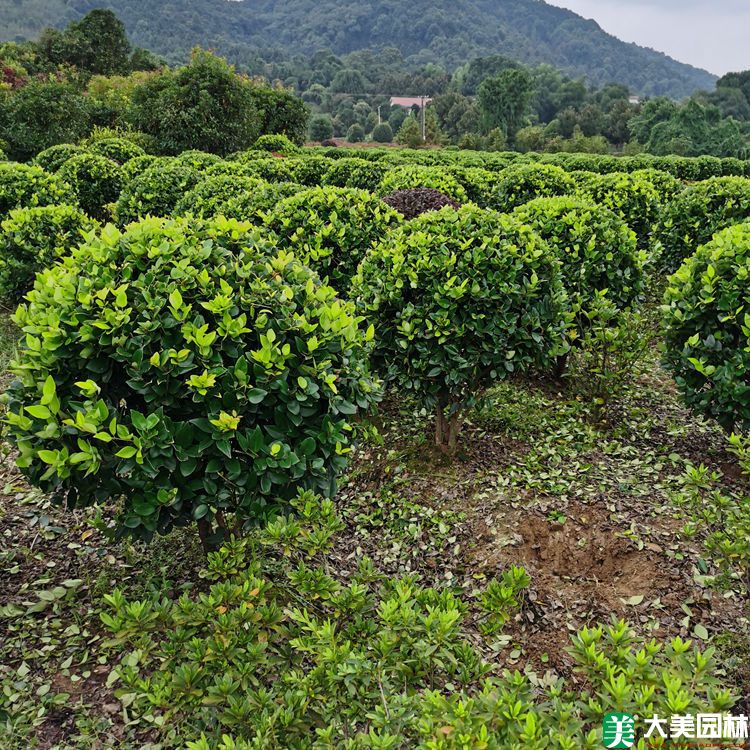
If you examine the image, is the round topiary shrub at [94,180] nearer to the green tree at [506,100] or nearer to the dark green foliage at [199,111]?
the dark green foliage at [199,111]

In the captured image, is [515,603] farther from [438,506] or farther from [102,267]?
[102,267]

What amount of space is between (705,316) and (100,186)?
1151 cm

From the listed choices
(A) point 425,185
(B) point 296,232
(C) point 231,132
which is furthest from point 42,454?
(C) point 231,132

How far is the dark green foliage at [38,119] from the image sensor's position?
20766mm

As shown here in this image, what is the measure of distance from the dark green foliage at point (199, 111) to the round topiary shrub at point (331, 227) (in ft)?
59.4

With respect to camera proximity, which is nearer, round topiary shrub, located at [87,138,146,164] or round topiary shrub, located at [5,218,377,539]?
round topiary shrub, located at [5,218,377,539]

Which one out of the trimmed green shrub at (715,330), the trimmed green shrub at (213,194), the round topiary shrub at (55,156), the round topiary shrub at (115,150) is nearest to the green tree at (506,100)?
the round topiary shrub at (115,150)

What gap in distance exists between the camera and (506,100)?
63312 millimetres

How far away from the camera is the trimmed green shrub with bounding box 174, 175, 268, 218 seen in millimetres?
6926

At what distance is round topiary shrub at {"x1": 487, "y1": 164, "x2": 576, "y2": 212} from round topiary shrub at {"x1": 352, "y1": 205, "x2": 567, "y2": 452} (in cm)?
479

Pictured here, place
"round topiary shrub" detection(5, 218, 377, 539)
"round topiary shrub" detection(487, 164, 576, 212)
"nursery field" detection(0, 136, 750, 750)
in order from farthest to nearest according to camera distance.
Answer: "round topiary shrub" detection(487, 164, 576, 212)
"round topiary shrub" detection(5, 218, 377, 539)
"nursery field" detection(0, 136, 750, 750)

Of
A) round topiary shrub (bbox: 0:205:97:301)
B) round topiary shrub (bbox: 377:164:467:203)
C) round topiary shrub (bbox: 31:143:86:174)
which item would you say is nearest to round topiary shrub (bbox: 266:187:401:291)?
round topiary shrub (bbox: 0:205:97:301)

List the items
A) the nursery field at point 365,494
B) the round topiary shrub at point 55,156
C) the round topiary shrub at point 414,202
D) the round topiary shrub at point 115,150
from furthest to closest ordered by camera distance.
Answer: the round topiary shrub at point 115,150 < the round topiary shrub at point 55,156 < the round topiary shrub at point 414,202 < the nursery field at point 365,494

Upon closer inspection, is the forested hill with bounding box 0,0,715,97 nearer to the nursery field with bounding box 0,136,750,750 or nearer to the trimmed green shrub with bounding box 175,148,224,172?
the trimmed green shrub with bounding box 175,148,224,172
